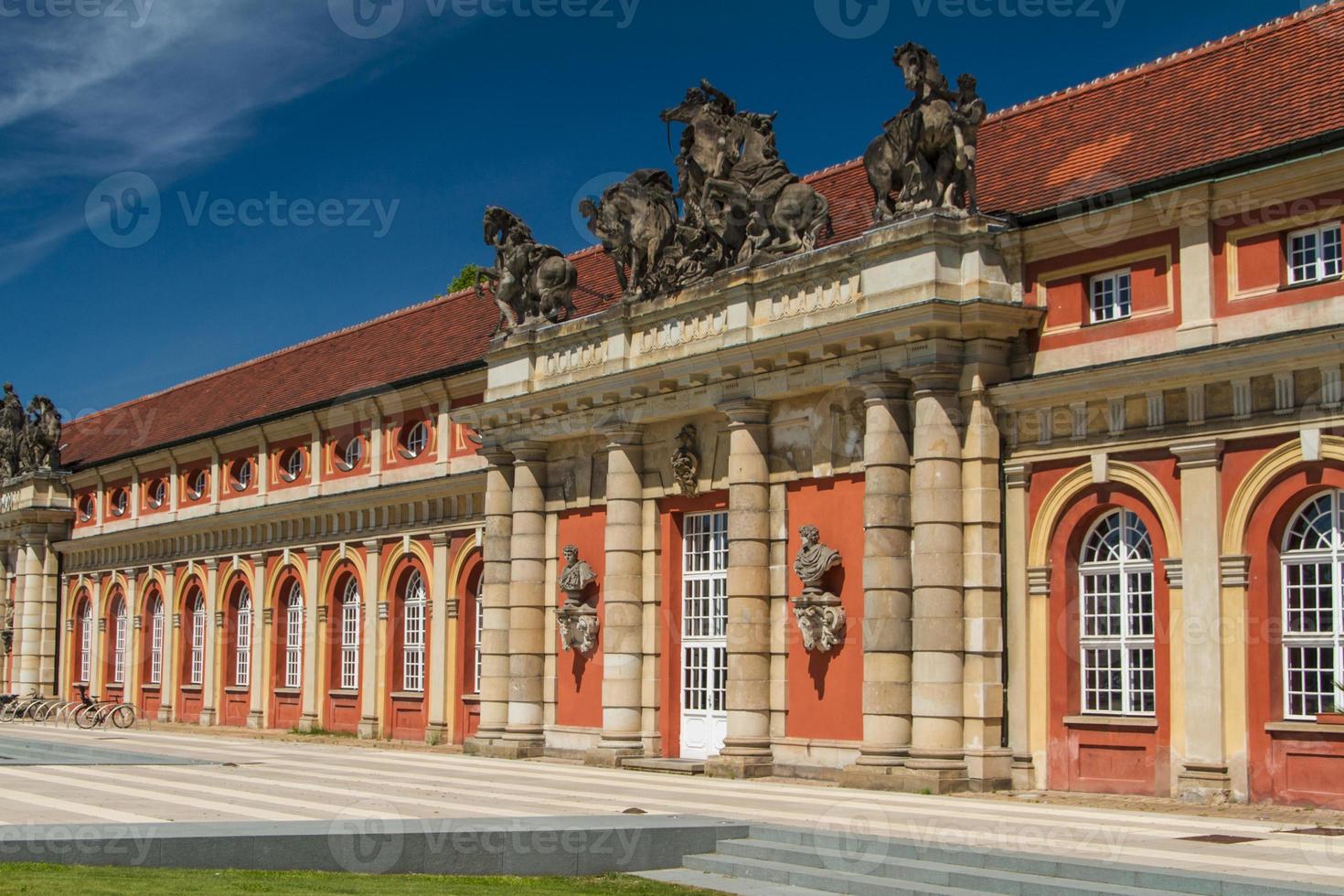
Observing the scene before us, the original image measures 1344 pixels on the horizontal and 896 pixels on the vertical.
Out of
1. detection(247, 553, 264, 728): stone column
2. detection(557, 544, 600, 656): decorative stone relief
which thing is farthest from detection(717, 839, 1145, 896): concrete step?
detection(247, 553, 264, 728): stone column

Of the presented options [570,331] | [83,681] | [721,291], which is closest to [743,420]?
[721,291]

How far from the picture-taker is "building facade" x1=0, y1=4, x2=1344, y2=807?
22125mm

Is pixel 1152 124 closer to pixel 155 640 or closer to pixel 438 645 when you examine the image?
pixel 438 645

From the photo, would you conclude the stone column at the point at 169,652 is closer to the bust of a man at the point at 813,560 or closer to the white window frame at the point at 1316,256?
the bust of a man at the point at 813,560

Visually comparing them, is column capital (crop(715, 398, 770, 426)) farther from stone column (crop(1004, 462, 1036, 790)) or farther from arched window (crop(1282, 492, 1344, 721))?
arched window (crop(1282, 492, 1344, 721))

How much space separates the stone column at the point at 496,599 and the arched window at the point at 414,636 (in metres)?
6.59

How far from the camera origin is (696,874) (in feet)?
57.8

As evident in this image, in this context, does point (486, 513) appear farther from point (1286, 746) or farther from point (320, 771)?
point (1286, 746)

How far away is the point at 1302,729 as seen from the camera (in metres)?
21.4

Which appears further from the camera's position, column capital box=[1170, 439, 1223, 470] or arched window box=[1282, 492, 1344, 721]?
column capital box=[1170, 439, 1223, 470]

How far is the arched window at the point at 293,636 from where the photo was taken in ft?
154

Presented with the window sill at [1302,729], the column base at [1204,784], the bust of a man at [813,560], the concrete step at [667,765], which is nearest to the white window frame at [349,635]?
the concrete step at [667,765]

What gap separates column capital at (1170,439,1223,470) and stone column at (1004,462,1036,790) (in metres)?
2.62

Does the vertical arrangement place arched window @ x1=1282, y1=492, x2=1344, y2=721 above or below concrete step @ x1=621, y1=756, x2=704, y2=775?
above
